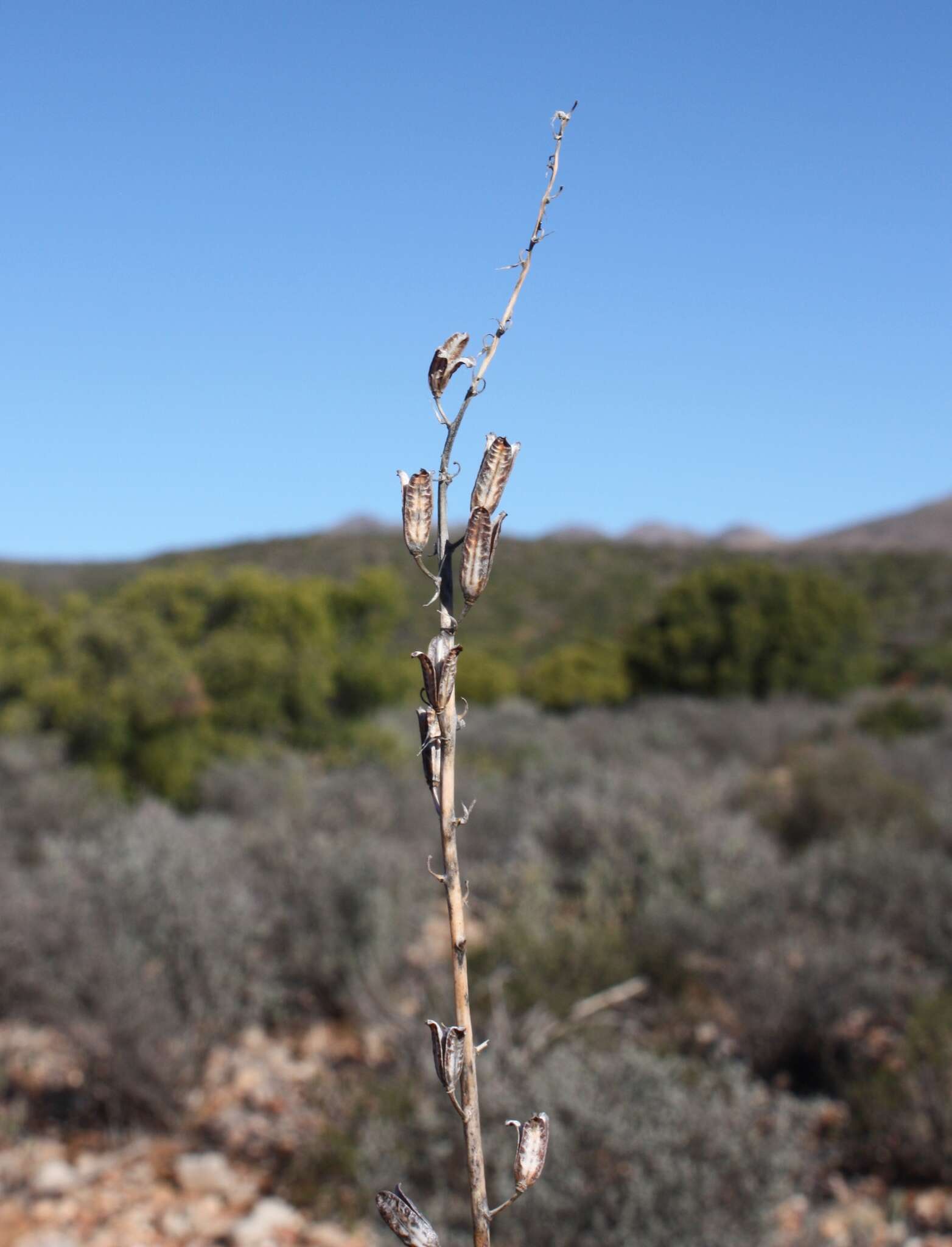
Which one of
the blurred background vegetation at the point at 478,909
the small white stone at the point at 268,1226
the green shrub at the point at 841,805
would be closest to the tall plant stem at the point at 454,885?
the blurred background vegetation at the point at 478,909

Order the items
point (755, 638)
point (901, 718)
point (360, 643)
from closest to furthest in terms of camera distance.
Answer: point (360, 643)
point (901, 718)
point (755, 638)

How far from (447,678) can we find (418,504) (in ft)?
0.47

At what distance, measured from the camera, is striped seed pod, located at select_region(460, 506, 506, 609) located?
79 cm

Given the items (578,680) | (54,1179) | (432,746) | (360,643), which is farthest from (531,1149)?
(578,680)

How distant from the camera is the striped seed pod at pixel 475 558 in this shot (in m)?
0.79

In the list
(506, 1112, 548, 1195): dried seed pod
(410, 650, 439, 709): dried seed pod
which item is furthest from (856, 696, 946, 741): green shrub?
(410, 650, 439, 709): dried seed pod

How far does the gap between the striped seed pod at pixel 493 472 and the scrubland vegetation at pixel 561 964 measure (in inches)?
117

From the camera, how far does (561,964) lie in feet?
17.0

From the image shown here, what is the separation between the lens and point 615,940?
5.41 m

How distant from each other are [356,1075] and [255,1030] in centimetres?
90

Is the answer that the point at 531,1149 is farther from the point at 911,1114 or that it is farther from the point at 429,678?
the point at 911,1114

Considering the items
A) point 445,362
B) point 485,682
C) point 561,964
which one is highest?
point 445,362

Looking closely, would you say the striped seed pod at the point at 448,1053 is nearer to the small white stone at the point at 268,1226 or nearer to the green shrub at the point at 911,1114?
the small white stone at the point at 268,1226

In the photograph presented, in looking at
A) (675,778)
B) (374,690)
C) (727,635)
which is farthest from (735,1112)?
(727,635)
